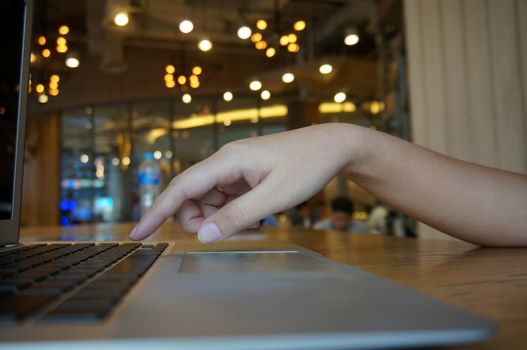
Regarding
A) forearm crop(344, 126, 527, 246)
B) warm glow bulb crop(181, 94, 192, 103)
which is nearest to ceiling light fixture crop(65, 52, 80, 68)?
warm glow bulb crop(181, 94, 192, 103)

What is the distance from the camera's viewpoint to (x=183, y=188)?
0.63m

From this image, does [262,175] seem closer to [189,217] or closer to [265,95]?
[189,217]

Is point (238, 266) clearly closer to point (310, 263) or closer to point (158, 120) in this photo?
point (310, 263)

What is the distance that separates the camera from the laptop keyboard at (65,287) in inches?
9.3

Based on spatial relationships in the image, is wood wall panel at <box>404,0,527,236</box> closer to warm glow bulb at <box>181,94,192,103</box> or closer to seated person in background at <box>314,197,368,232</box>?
seated person in background at <box>314,197,368,232</box>

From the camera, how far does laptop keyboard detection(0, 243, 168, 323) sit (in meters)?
0.24

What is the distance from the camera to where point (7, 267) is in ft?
1.45

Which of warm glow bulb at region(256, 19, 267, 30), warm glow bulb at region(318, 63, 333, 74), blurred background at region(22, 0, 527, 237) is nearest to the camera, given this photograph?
blurred background at region(22, 0, 527, 237)

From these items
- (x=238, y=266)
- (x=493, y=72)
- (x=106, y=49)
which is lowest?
(x=238, y=266)

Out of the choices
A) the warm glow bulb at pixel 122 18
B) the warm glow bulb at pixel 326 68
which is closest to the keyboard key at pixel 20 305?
the warm glow bulb at pixel 122 18

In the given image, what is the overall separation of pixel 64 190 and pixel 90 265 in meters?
11.0

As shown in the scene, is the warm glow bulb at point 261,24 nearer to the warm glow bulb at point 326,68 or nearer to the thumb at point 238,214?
the warm glow bulb at point 326,68

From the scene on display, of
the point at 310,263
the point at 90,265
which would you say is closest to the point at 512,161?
the point at 310,263

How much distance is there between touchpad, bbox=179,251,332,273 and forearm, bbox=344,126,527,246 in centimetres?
19
